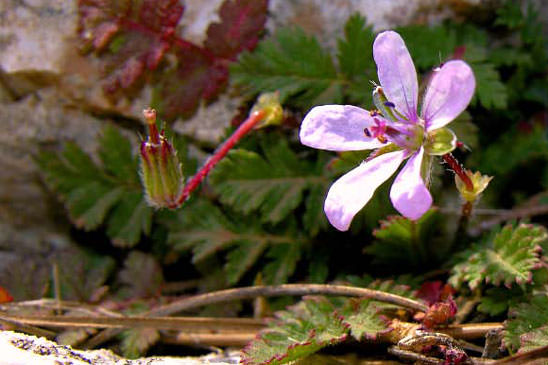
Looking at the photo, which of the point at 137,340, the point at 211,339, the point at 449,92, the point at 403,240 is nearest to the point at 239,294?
the point at 211,339

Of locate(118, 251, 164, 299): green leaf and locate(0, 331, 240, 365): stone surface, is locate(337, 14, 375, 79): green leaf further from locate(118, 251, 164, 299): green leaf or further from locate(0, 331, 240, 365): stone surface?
locate(0, 331, 240, 365): stone surface

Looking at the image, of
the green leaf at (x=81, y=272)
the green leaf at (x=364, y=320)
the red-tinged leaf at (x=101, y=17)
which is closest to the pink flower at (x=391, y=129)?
the green leaf at (x=364, y=320)

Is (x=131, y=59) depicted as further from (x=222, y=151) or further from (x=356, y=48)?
(x=356, y=48)

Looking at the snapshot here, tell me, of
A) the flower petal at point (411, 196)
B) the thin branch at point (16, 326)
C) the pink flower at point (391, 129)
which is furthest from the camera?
the thin branch at point (16, 326)

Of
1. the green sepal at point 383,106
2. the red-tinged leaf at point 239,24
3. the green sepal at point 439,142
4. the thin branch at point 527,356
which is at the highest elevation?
the red-tinged leaf at point 239,24

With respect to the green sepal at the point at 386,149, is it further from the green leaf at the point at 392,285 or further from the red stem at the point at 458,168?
the green leaf at the point at 392,285

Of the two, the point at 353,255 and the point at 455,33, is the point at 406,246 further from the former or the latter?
the point at 455,33
